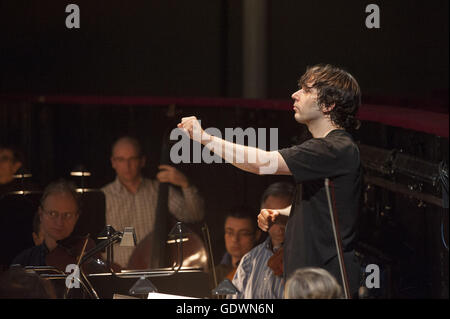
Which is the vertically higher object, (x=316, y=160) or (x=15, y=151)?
(x=316, y=160)

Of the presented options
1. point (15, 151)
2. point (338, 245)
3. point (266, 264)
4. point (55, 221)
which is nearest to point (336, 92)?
point (338, 245)

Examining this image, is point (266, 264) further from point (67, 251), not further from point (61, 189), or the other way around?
point (61, 189)

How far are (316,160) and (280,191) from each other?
1290 millimetres

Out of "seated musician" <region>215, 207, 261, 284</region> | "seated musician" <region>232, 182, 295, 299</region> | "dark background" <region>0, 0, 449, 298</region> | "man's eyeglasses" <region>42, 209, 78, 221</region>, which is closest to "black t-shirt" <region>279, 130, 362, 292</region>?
"seated musician" <region>232, 182, 295, 299</region>

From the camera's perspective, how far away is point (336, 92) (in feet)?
8.00

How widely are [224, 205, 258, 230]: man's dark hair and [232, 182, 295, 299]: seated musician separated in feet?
0.27

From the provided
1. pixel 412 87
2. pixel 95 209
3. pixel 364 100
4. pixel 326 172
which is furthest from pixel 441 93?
Result: pixel 326 172

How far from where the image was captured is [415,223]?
9.18 ft

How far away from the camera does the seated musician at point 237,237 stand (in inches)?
142

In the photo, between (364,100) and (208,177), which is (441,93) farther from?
(208,177)

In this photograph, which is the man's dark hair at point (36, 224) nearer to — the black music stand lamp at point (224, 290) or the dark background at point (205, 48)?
the black music stand lamp at point (224, 290)

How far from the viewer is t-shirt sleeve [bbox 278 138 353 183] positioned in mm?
2305

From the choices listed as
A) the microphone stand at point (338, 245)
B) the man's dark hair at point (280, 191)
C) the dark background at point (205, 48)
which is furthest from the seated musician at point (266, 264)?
the dark background at point (205, 48)

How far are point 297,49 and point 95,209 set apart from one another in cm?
280
